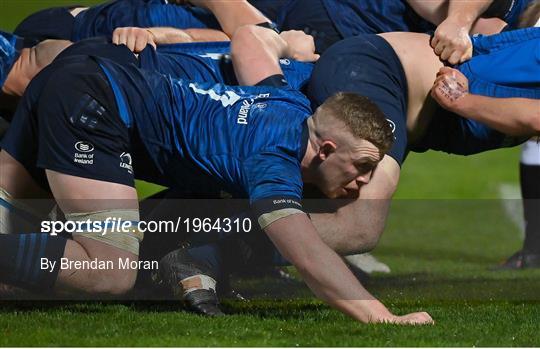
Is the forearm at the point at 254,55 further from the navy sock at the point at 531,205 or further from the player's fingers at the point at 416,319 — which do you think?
the navy sock at the point at 531,205

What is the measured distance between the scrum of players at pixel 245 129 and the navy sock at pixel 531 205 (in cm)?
178

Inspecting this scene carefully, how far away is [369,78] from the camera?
5.96 m

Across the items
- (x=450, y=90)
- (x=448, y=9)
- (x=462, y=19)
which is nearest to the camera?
(x=450, y=90)

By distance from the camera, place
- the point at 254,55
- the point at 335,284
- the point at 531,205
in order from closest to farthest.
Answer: the point at 335,284 → the point at 254,55 → the point at 531,205

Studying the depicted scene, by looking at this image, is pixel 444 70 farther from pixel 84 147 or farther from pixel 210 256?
pixel 84 147

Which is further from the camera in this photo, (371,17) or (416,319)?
(371,17)

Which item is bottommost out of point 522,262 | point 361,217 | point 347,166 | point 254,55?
point 522,262

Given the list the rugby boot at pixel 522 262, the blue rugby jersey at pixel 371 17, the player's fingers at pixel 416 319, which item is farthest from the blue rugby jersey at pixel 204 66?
the rugby boot at pixel 522 262

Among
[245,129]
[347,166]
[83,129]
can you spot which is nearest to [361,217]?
[347,166]

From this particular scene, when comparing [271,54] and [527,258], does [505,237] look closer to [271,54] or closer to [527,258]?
[527,258]

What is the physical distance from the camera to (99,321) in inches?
197

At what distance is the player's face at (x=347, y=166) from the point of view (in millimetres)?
5145

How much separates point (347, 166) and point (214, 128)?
2.04 feet

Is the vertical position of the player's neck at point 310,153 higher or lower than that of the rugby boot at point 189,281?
higher
